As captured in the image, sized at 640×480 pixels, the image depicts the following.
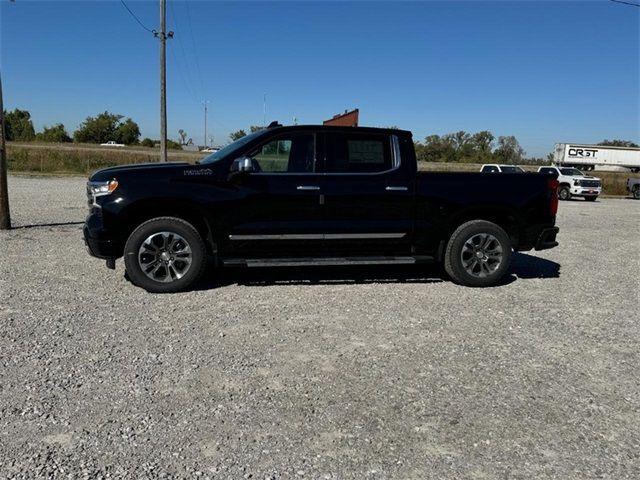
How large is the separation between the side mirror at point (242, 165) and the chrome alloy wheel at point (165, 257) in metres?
1.00

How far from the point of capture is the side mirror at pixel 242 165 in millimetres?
5746

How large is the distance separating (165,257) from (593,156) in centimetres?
5828

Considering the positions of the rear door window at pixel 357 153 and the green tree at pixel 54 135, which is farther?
the green tree at pixel 54 135

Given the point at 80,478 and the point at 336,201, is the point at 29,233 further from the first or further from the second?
the point at 80,478

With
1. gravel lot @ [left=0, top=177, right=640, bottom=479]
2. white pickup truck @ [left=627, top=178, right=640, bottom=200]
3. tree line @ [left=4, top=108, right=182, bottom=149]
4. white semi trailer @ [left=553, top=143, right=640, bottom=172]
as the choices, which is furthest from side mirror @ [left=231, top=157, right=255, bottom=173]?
tree line @ [left=4, top=108, right=182, bottom=149]

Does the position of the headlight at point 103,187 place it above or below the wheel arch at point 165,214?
above

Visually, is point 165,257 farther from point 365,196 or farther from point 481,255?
point 481,255

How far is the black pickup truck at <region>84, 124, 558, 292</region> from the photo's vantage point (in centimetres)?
595

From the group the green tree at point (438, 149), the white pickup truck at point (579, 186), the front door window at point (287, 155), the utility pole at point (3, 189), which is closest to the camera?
the front door window at point (287, 155)

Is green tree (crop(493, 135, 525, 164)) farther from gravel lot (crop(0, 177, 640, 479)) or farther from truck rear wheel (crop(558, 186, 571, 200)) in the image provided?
gravel lot (crop(0, 177, 640, 479))

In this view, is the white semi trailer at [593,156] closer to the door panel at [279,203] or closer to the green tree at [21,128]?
the door panel at [279,203]

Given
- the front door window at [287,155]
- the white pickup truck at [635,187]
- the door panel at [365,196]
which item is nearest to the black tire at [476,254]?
the door panel at [365,196]

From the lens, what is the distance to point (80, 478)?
259 centimetres

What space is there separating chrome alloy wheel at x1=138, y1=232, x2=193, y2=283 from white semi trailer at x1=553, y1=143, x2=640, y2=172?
5450 centimetres
